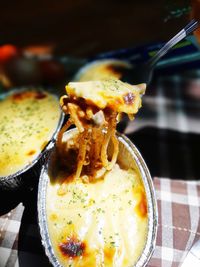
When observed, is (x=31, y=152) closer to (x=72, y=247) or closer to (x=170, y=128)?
(x=72, y=247)

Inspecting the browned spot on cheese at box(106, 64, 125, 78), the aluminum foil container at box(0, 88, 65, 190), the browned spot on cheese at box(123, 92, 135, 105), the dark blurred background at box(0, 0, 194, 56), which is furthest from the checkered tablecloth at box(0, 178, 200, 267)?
the dark blurred background at box(0, 0, 194, 56)

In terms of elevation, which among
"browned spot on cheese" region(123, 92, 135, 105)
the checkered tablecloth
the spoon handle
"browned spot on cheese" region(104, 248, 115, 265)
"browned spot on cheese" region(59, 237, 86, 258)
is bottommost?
the checkered tablecloth

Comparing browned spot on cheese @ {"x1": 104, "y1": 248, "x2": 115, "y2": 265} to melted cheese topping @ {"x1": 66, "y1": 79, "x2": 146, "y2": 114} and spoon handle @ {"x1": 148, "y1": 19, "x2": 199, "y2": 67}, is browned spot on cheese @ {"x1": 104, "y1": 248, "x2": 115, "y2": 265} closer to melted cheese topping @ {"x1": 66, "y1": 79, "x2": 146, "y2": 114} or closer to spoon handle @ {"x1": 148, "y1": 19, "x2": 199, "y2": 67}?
melted cheese topping @ {"x1": 66, "y1": 79, "x2": 146, "y2": 114}

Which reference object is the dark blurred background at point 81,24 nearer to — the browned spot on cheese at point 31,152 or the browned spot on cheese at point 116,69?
the browned spot on cheese at point 116,69

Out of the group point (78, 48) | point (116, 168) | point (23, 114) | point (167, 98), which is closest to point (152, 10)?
point (78, 48)

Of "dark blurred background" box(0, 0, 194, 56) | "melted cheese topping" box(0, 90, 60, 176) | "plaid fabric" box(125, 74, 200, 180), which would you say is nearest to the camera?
"melted cheese topping" box(0, 90, 60, 176)

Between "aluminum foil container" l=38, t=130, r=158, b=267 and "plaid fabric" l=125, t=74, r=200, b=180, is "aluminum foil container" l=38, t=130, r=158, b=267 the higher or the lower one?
the higher one

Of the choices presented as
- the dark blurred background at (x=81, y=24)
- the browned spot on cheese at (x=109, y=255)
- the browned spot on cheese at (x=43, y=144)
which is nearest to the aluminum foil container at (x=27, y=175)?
the browned spot on cheese at (x=43, y=144)
